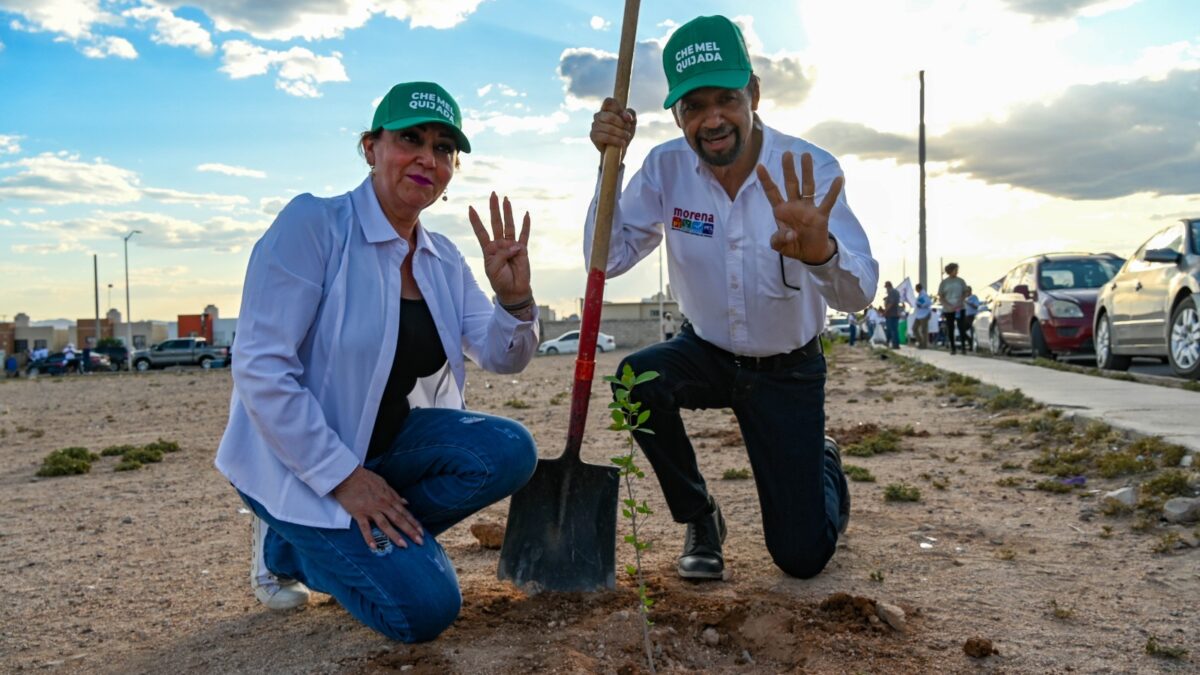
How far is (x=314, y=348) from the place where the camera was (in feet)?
9.78

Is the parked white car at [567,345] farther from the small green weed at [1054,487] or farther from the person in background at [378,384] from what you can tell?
the person in background at [378,384]

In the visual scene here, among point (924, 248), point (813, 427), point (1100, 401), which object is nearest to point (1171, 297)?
point (1100, 401)

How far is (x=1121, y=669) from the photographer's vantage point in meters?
2.60

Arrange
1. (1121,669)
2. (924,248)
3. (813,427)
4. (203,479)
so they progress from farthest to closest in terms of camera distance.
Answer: (924,248)
(203,479)
(813,427)
(1121,669)

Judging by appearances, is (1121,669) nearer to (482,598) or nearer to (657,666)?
(657,666)

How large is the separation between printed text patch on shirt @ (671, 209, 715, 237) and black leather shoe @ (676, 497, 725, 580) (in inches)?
41.0

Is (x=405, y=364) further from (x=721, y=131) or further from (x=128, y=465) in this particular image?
(x=128, y=465)

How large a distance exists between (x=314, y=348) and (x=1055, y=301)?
42.0 feet

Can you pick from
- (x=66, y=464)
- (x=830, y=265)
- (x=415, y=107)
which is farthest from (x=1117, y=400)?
(x=66, y=464)

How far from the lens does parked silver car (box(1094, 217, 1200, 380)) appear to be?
28.8 feet

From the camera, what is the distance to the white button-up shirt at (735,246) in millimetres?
3551

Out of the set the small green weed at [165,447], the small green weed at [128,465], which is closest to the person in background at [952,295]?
the small green weed at [165,447]

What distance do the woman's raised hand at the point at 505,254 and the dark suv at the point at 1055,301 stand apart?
12096 mm

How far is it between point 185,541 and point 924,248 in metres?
29.6
